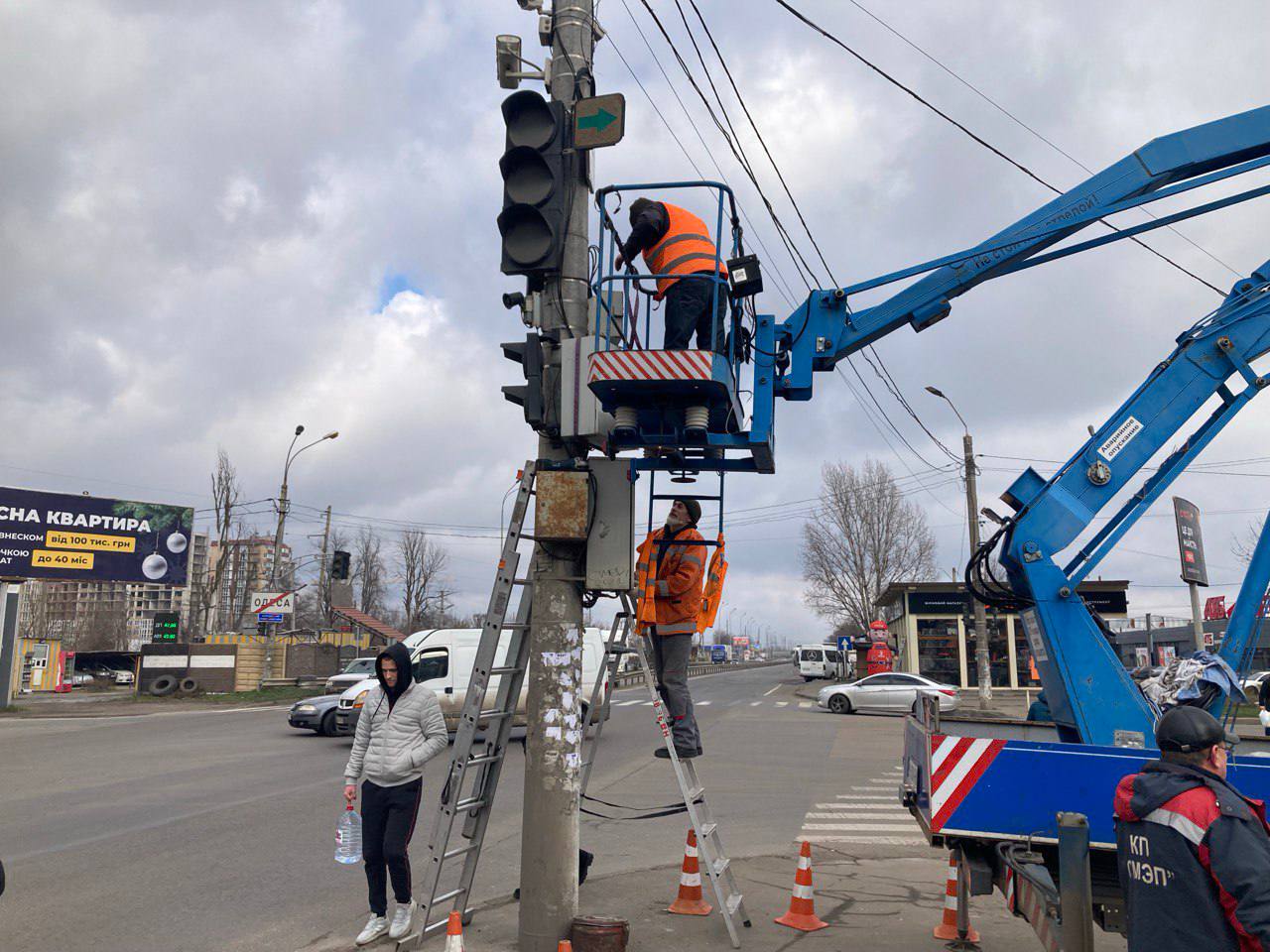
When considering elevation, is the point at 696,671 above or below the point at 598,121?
below

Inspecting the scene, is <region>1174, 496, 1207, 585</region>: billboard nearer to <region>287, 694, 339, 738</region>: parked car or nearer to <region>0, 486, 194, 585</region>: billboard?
<region>287, 694, 339, 738</region>: parked car

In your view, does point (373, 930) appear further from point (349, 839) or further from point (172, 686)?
point (172, 686)

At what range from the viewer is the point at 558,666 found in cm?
577

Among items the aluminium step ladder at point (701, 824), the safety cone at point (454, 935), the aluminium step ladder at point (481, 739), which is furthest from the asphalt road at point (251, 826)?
the aluminium step ladder at point (701, 824)

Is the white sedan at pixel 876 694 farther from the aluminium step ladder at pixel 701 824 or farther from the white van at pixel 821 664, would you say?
the white van at pixel 821 664

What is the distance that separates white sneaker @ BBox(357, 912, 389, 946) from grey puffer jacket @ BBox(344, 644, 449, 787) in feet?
2.82

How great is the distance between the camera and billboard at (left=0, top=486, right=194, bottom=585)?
31375mm

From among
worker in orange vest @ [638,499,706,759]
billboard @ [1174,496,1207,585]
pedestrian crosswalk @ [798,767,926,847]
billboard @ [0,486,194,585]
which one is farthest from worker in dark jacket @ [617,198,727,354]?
billboard @ [0,486,194,585]

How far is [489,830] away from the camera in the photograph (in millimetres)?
10031

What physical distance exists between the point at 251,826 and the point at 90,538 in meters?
27.8

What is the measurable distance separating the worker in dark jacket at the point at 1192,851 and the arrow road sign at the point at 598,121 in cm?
432

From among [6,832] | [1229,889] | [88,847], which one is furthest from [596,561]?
[6,832]

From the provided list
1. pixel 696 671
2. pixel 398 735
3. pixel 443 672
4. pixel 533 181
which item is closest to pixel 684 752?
pixel 398 735

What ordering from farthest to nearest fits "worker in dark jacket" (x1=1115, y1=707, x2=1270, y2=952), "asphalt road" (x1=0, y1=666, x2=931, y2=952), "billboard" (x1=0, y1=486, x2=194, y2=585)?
"billboard" (x1=0, y1=486, x2=194, y2=585) < "asphalt road" (x1=0, y1=666, x2=931, y2=952) < "worker in dark jacket" (x1=1115, y1=707, x2=1270, y2=952)
